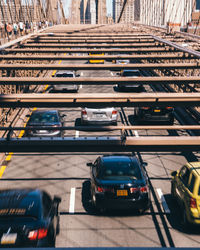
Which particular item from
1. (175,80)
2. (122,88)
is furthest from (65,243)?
(122,88)

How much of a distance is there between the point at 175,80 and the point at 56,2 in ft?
200

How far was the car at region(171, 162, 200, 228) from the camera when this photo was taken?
29.1 ft

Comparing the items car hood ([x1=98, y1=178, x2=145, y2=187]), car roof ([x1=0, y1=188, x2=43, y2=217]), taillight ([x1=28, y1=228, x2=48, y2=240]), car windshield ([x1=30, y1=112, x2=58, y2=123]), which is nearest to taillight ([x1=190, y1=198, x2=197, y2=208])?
car hood ([x1=98, y1=178, x2=145, y2=187])

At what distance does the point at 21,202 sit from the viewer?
24.9ft

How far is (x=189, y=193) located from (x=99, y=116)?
30.3 feet

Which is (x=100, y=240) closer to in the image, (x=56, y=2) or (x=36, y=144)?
A: (x=36, y=144)

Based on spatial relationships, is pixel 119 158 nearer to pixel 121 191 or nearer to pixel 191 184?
pixel 121 191

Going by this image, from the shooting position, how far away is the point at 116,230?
9281mm

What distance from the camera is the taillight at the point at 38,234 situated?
6754mm

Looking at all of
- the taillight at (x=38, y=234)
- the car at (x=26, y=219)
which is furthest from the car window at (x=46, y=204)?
the taillight at (x=38, y=234)

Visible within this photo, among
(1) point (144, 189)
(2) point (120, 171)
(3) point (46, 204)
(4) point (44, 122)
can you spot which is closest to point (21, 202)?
(3) point (46, 204)

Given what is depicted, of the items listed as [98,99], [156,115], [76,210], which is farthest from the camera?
[156,115]

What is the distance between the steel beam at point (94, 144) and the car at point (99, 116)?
1094cm

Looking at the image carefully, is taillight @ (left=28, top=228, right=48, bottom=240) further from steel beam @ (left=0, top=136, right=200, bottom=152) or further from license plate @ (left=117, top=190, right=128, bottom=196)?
license plate @ (left=117, top=190, right=128, bottom=196)
